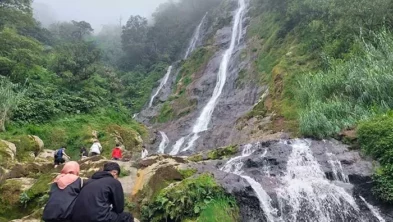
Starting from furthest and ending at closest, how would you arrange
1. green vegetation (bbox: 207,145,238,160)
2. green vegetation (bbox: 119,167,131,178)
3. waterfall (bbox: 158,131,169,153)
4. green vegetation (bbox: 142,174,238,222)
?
1. waterfall (bbox: 158,131,169,153)
2. green vegetation (bbox: 207,145,238,160)
3. green vegetation (bbox: 119,167,131,178)
4. green vegetation (bbox: 142,174,238,222)

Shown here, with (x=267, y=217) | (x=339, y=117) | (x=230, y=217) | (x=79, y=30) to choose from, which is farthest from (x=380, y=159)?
(x=79, y=30)

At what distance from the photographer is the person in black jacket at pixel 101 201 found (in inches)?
164

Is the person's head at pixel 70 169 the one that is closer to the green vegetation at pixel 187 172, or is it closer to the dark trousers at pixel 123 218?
the dark trousers at pixel 123 218

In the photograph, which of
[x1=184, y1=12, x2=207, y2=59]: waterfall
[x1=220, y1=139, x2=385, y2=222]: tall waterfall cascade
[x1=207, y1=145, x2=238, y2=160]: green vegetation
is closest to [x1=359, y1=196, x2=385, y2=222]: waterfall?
[x1=220, y1=139, x2=385, y2=222]: tall waterfall cascade

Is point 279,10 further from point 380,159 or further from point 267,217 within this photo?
point 267,217

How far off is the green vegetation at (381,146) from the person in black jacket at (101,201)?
315 inches

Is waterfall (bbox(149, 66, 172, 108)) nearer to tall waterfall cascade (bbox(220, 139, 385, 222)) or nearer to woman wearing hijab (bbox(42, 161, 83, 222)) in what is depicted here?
tall waterfall cascade (bbox(220, 139, 385, 222))

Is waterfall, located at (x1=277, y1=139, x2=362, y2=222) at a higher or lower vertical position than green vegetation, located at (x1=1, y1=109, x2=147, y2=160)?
lower

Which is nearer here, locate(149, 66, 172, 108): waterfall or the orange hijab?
the orange hijab

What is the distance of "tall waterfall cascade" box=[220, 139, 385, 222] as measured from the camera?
934cm

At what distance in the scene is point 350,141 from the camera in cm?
1259

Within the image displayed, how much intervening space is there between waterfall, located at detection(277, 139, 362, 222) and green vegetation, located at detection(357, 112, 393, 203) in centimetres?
93

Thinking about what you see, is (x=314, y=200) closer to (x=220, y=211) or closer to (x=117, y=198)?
(x=220, y=211)

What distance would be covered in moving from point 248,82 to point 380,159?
17.6 metres
